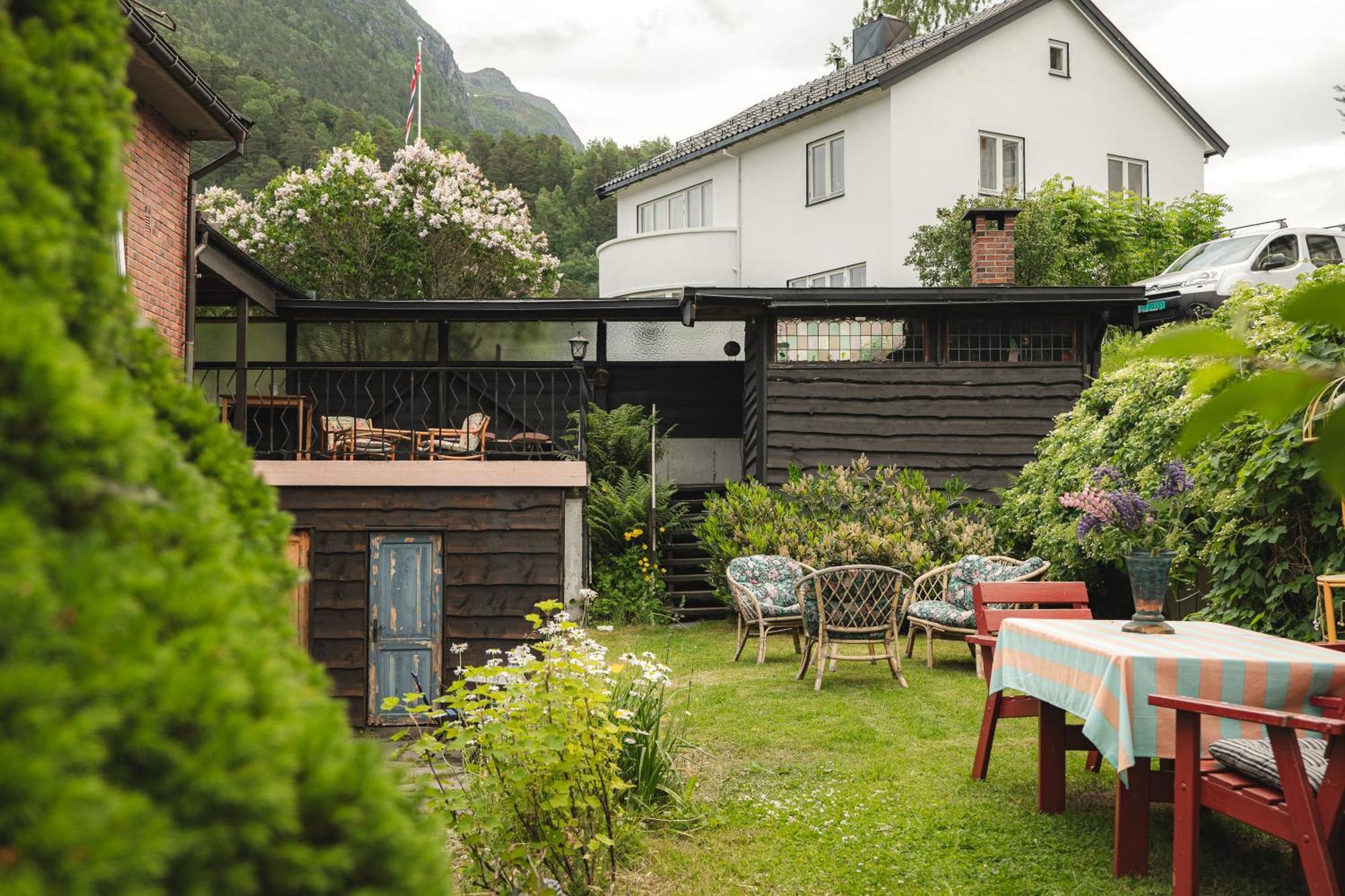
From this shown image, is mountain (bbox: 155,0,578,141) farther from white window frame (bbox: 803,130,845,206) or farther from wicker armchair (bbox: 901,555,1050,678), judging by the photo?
wicker armchair (bbox: 901,555,1050,678)

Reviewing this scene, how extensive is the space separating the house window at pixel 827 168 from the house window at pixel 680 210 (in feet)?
8.63

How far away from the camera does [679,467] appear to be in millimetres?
16016

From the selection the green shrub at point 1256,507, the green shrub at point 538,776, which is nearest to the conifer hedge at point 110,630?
the green shrub at point 538,776

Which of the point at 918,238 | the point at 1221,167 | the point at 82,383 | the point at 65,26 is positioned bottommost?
the point at 82,383

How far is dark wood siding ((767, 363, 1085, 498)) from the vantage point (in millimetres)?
13570

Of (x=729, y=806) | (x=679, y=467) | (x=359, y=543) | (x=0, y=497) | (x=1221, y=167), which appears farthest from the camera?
(x=1221, y=167)

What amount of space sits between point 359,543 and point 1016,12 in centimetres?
1562

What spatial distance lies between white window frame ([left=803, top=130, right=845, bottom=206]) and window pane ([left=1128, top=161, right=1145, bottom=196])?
20.4ft

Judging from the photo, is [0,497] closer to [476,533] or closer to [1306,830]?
[1306,830]

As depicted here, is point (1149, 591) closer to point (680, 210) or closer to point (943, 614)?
point (943, 614)

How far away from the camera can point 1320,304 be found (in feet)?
2.20

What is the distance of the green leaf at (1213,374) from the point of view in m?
0.81

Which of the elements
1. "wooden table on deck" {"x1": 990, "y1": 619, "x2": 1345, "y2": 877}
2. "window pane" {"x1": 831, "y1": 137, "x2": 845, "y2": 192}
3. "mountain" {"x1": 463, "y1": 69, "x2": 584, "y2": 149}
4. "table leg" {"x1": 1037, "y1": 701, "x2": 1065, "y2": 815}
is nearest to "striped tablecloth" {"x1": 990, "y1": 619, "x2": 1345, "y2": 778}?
"wooden table on deck" {"x1": 990, "y1": 619, "x2": 1345, "y2": 877}

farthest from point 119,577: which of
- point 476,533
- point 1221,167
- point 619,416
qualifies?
point 1221,167
